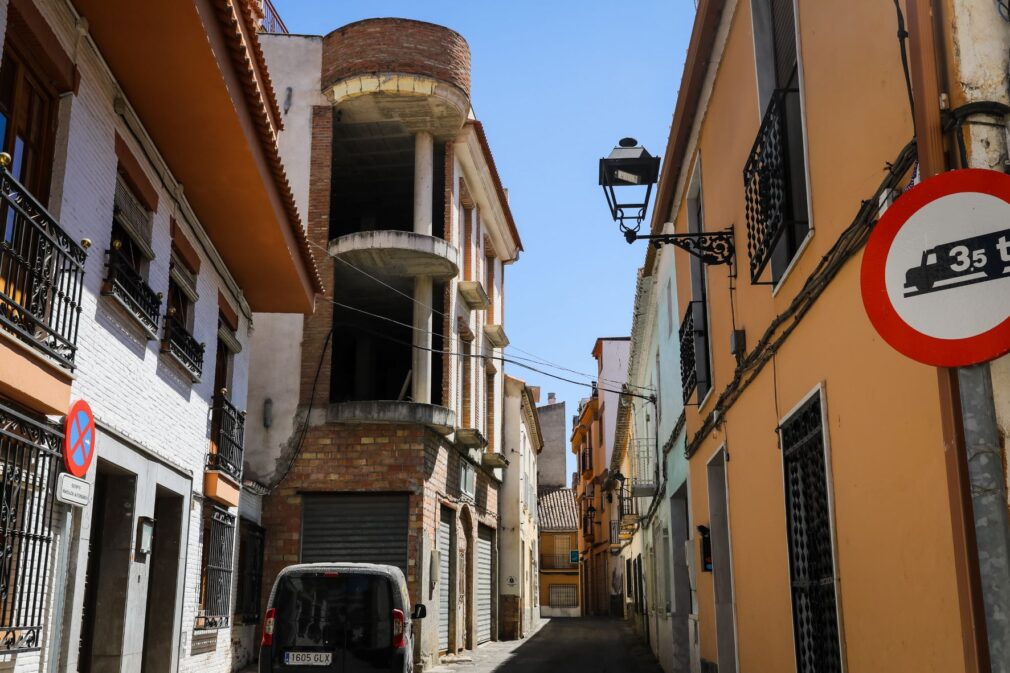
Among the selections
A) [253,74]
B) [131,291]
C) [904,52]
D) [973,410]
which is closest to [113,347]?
[131,291]

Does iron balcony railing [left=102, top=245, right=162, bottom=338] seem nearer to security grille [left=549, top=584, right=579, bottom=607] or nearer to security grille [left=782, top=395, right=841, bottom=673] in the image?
security grille [left=782, top=395, right=841, bottom=673]

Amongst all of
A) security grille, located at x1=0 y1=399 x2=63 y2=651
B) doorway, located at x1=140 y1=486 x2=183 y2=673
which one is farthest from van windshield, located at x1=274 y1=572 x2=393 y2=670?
security grille, located at x1=0 y1=399 x2=63 y2=651

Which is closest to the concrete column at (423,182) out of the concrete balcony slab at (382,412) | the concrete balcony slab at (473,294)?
the concrete balcony slab at (473,294)

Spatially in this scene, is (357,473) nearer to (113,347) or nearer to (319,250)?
(319,250)

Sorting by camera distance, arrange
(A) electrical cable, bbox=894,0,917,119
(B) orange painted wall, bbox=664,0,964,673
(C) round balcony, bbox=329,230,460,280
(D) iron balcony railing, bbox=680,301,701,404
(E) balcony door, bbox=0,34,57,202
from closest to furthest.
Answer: (A) electrical cable, bbox=894,0,917,119
(B) orange painted wall, bbox=664,0,964,673
(E) balcony door, bbox=0,34,57,202
(D) iron balcony railing, bbox=680,301,701,404
(C) round balcony, bbox=329,230,460,280

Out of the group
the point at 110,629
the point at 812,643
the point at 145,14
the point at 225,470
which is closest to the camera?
the point at 812,643

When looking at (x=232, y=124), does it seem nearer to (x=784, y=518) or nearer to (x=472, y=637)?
(x=784, y=518)

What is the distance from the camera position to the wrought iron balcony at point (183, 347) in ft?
34.2

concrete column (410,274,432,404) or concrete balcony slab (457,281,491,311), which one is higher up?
concrete balcony slab (457,281,491,311)

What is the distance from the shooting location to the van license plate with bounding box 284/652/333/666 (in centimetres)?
1095

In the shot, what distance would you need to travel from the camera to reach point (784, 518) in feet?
23.5

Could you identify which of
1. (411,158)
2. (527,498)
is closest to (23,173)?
(411,158)

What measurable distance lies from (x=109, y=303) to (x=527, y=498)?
27.2 meters

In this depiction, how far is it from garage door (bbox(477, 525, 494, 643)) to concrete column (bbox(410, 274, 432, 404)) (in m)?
7.06
